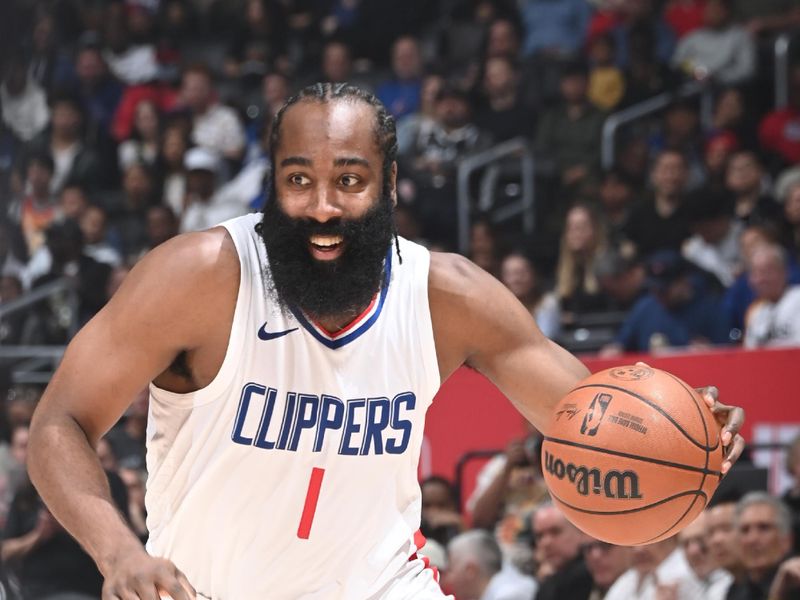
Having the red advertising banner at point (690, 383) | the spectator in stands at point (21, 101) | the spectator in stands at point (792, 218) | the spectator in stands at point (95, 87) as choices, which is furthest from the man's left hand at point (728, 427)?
the spectator in stands at point (95, 87)

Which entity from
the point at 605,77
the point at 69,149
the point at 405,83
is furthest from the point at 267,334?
the point at 69,149

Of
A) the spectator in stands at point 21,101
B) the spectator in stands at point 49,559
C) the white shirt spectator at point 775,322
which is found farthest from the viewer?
the spectator in stands at point 21,101

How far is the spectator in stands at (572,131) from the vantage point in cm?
1038

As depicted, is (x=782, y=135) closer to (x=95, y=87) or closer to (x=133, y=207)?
(x=133, y=207)

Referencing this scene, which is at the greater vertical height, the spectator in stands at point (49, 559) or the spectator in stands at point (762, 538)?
A: the spectator in stands at point (762, 538)

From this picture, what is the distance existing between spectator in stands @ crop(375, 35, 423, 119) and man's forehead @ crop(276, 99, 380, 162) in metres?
7.74

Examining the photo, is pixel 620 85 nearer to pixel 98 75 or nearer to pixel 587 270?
pixel 587 270

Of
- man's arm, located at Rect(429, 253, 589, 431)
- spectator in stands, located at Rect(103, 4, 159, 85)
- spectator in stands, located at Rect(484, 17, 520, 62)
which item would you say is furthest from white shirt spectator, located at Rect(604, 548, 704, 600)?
spectator in stands, located at Rect(103, 4, 159, 85)

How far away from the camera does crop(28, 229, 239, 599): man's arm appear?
3.04 meters

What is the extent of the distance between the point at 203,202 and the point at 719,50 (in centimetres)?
429

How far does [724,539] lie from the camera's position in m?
6.39

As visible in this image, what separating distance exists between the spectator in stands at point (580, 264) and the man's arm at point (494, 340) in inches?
204

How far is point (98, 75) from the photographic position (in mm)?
12727

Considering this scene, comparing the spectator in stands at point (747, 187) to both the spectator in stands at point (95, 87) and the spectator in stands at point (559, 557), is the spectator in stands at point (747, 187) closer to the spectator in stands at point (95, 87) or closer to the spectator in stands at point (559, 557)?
the spectator in stands at point (559, 557)
